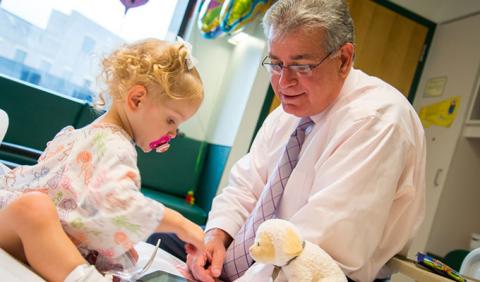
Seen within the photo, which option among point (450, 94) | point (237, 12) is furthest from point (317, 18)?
point (450, 94)

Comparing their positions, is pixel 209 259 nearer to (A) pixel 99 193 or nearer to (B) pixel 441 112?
(A) pixel 99 193

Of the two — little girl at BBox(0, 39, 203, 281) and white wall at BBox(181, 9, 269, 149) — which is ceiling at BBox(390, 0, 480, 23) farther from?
little girl at BBox(0, 39, 203, 281)

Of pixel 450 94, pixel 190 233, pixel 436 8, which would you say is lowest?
pixel 190 233

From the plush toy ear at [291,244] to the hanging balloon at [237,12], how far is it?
2.00m

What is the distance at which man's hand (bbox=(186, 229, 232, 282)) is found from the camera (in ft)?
3.61

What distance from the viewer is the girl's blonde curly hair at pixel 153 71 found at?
37.8 inches

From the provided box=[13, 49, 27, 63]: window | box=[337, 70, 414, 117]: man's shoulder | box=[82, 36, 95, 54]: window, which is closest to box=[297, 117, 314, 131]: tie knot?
box=[337, 70, 414, 117]: man's shoulder

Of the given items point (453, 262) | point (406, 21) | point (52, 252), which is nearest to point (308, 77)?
point (52, 252)

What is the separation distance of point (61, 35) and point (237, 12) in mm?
1352

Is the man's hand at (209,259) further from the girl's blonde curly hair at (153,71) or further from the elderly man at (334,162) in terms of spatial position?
the girl's blonde curly hair at (153,71)

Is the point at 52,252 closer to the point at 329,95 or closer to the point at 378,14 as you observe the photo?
the point at 329,95

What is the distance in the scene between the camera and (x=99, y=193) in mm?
804

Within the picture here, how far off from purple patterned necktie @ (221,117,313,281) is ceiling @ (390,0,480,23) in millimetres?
2465

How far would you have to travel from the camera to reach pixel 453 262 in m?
2.57
